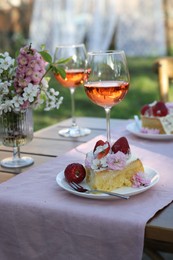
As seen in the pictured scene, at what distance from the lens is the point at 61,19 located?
6840 millimetres

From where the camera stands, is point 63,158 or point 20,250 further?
point 63,158

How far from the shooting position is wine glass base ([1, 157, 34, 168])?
55.9 inches

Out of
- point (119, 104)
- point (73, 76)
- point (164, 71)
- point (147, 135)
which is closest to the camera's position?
point (147, 135)

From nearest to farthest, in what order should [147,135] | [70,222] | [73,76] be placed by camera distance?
[70,222]
[147,135]
[73,76]

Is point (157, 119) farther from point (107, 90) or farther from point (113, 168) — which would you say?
point (113, 168)

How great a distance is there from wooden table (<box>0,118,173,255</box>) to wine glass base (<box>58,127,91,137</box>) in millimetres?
20

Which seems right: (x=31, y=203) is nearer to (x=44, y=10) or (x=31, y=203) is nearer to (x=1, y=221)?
(x=1, y=221)

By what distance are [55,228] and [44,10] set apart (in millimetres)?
6154

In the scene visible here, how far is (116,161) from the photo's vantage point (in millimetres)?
1121

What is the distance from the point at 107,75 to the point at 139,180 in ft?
1.03

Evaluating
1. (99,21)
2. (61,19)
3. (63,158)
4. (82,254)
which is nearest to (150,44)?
(99,21)

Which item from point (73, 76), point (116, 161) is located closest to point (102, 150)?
point (116, 161)

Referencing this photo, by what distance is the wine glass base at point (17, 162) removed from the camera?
1421 millimetres

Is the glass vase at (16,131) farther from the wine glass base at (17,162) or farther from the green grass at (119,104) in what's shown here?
the green grass at (119,104)
